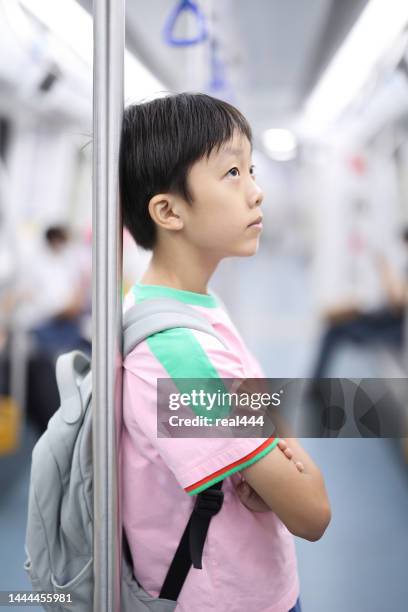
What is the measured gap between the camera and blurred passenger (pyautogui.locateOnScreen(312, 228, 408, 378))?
297 centimetres

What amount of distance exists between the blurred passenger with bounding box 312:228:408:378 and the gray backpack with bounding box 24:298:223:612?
223cm

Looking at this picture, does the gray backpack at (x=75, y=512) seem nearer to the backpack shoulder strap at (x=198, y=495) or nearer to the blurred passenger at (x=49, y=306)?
the backpack shoulder strap at (x=198, y=495)

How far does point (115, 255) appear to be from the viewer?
730 mm

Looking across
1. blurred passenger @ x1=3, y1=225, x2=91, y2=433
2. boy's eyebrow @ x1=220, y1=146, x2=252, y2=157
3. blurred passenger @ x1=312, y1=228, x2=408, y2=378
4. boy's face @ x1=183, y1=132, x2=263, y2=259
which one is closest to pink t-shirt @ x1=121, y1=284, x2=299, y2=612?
boy's face @ x1=183, y1=132, x2=263, y2=259

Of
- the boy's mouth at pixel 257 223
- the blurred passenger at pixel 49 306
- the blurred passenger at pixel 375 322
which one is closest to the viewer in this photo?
the boy's mouth at pixel 257 223

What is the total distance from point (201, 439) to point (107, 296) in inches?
9.1

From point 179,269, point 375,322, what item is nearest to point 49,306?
point 375,322

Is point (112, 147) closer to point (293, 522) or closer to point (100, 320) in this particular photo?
point (100, 320)

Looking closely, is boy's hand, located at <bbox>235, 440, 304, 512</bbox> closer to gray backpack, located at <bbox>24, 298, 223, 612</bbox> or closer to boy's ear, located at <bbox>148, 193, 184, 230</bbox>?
gray backpack, located at <bbox>24, 298, 223, 612</bbox>

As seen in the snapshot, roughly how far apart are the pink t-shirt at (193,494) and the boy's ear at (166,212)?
101 mm

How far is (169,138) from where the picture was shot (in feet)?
2.45

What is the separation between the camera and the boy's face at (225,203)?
0.75 metres

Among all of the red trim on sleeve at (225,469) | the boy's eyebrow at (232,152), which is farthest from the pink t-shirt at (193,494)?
the boy's eyebrow at (232,152)

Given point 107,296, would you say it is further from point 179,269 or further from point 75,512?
point 75,512
